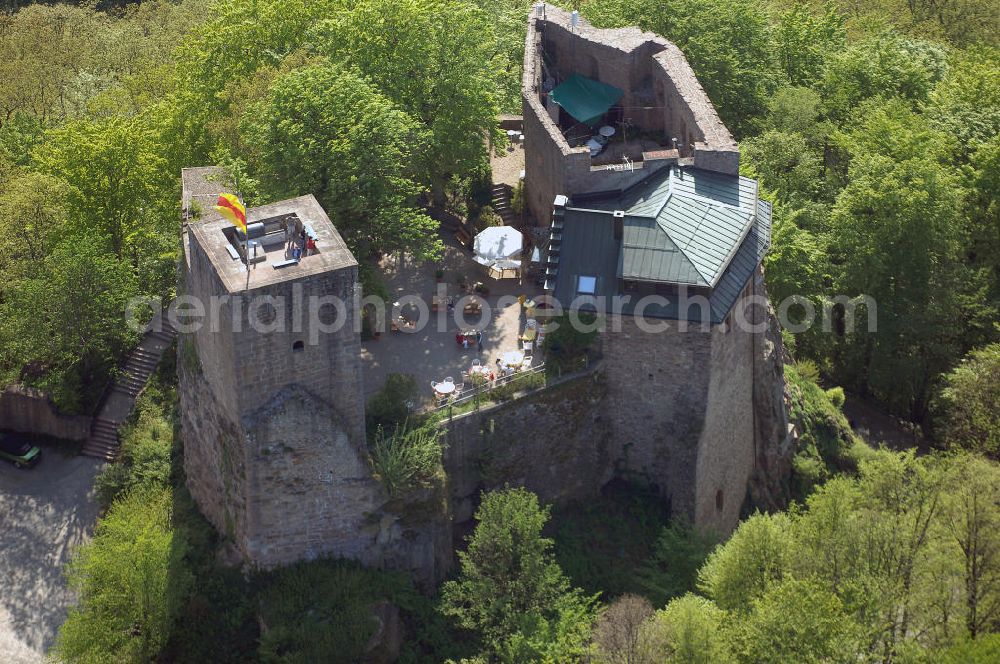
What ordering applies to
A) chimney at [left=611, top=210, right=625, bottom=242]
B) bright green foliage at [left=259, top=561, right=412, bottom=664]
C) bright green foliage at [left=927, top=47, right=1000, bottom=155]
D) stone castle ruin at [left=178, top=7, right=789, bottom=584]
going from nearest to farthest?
1. stone castle ruin at [left=178, top=7, right=789, bottom=584]
2. bright green foliage at [left=259, top=561, right=412, bottom=664]
3. chimney at [left=611, top=210, right=625, bottom=242]
4. bright green foliage at [left=927, top=47, right=1000, bottom=155]

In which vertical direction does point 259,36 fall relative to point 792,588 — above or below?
above

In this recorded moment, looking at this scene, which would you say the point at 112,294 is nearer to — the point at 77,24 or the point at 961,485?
the point at 961,485

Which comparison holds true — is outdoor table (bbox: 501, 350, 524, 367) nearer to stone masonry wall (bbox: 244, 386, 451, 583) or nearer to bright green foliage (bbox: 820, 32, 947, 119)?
stone masonry wall (bbox: 244, 386, 451, 583)

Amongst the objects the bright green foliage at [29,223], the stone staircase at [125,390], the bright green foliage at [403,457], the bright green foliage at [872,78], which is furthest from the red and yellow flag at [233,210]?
the bright green foliage at [872,78]

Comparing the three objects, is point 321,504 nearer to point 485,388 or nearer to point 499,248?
point 485,388

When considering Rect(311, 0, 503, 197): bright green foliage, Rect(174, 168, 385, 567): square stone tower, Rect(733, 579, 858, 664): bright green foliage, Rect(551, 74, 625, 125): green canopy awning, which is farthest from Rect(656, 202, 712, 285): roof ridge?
Rect(174, 168, 385, 567): square stone tower

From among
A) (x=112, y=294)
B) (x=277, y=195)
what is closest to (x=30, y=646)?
(x=112, y=294)

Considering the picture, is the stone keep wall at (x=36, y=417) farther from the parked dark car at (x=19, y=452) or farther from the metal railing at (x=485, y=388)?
the metal railing at (x=485, y=388)
